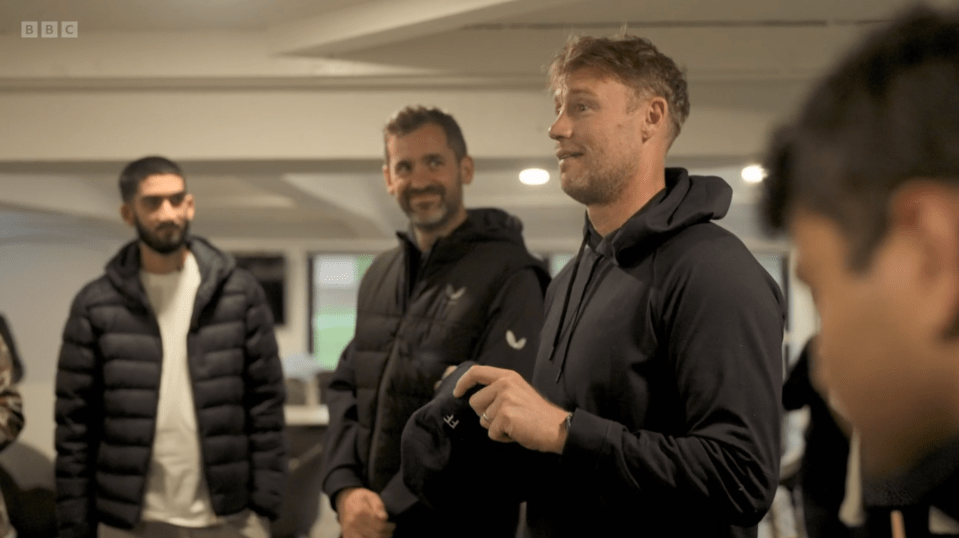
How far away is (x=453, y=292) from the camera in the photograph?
166 cm

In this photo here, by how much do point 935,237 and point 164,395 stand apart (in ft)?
7.03

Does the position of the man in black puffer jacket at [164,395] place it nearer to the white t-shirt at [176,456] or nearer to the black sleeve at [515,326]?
the white t-shirt at [176,456]

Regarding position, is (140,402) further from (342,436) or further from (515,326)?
(515,326)

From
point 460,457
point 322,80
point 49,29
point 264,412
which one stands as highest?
point 49,29

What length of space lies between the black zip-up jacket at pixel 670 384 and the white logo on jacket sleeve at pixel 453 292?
528mm

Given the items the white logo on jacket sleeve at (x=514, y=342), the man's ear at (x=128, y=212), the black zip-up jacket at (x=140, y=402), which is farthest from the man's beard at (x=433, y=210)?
the man's ear at (x=128, y=212)

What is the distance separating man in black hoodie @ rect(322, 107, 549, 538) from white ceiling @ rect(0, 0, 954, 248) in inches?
59.5

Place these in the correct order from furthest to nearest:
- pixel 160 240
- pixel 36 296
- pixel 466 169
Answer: pixel 36 296
pixel 160 240
pixel 466 169

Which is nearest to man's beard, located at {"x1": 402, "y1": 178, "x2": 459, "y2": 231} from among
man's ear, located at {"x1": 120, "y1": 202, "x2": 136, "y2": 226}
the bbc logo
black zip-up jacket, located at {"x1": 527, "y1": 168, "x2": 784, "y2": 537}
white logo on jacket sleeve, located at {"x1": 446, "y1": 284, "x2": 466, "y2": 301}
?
white logo on jacket sleeve, located at {"x1": 446, "y1": 284, "x2": 466, "y2": 301}

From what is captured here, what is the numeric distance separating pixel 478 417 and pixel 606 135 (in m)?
0.46

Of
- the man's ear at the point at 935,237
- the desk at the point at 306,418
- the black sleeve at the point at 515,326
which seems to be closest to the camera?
the man's ear at the point at 935,237

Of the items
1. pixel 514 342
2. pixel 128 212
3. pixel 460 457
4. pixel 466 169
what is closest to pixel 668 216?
pixel 460 457

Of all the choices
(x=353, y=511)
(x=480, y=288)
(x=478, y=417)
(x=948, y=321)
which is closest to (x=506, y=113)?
(x=480, y=288)

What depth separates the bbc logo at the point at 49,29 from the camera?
323 centimetres
